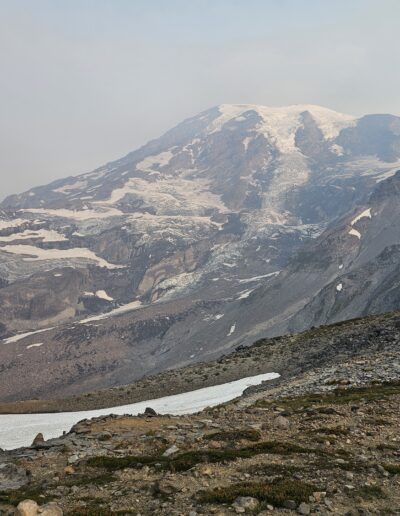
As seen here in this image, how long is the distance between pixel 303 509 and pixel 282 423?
10562 mm

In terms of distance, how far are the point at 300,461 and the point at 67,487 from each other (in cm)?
870

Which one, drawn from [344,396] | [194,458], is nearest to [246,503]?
[194,458]

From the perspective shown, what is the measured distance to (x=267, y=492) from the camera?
1547 centimetres

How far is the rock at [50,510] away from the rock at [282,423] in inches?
513

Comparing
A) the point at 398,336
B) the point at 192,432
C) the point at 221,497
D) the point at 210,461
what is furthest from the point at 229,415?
the point at 398,336

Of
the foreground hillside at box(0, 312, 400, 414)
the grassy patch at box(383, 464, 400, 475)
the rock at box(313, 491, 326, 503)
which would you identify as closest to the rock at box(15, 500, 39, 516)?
the rock at box(313, 491, 326, 503)

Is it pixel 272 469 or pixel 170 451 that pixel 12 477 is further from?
pixel 272 469

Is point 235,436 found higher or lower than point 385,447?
higher

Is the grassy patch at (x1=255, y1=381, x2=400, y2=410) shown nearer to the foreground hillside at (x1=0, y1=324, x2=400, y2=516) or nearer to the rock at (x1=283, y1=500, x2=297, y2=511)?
the foreground hillside at (x1=0, y1=324, x2=400, y2=516)

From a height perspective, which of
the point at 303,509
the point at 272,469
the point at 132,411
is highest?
the point at 303,509

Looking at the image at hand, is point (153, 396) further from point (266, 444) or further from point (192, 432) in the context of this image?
point (266, 444)

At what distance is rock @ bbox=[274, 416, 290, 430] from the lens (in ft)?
80.8

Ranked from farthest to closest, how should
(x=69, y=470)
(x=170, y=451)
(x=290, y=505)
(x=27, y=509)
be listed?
(x=170, y=451) → (x=69, y=470) → (x=290, y=505) → (x=27, y=509)

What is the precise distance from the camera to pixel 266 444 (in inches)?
828
